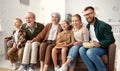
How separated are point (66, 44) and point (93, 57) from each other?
22.4 inches

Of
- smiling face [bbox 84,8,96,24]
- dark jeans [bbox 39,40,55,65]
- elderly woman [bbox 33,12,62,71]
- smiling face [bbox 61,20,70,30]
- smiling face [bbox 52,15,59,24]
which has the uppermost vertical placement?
smiling face [bbox 84,8,96,24]

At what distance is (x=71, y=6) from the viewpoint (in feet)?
22.8

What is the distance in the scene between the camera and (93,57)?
8.88 ft

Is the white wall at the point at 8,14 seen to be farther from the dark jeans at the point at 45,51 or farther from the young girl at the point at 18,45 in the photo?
the dark jeans at the point at 45,51

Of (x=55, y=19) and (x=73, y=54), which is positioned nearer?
(x=73, y=54)

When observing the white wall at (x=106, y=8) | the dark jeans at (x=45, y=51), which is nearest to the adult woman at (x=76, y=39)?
the dark jeans at (x=45, y=51)

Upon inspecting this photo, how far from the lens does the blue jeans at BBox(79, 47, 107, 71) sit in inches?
107

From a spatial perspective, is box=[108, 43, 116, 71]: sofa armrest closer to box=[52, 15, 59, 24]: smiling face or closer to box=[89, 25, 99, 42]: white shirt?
box=[89, 25, 99, 42]: white shirt

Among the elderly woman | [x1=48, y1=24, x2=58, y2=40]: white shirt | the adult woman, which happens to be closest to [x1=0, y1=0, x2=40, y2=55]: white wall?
the elderly woman

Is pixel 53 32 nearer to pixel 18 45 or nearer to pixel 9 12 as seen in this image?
pixel 18 45

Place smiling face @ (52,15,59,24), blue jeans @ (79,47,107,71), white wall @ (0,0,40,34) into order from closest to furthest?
blue jeans @ (79,47,107,71), smiling face @ (52,15,59,24), white wall @ (0,0,40,34)

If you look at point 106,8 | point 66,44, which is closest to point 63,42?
point 66,44

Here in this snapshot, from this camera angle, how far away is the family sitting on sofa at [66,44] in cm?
278

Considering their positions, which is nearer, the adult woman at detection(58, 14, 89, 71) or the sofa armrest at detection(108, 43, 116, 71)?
the sofa armrest at detection(108, 43, 116, 71)
